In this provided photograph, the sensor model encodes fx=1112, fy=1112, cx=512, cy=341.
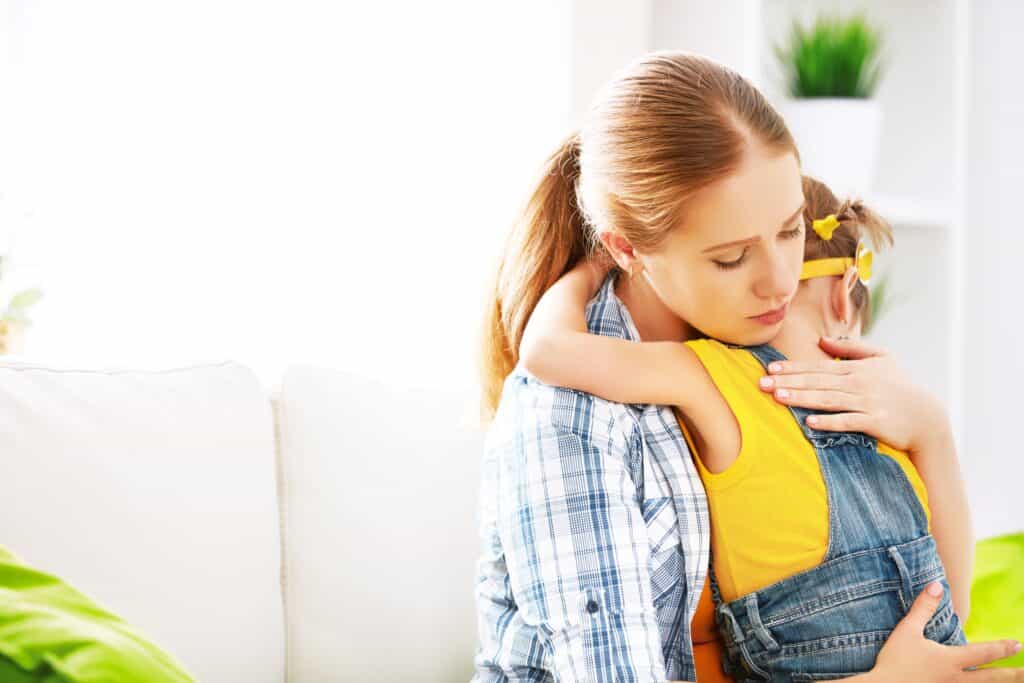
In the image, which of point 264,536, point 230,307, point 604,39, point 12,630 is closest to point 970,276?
point 604,39

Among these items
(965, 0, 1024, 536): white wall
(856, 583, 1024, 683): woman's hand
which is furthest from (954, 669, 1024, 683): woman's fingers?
(965, 0, 1024, 536): white wall

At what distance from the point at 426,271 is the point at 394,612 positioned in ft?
2.77

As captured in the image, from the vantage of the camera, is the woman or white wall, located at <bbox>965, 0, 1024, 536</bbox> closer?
the woman

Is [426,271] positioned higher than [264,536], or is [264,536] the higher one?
[426,271]

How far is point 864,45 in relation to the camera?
2328 millimetres

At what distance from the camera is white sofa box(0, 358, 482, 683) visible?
1.17 m

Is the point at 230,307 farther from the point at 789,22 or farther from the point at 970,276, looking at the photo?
the point at 970,276

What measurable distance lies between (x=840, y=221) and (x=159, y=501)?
855mm

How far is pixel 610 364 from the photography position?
1.12 meters

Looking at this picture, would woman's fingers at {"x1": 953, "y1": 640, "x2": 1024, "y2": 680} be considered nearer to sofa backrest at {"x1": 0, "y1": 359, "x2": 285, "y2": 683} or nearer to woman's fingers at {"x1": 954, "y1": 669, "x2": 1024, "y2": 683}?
woman's fingers at {"x1": 954, "y1": 669, "x2": 1024, "y2": 683}

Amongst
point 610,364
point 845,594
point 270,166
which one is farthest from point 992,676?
point 270,166

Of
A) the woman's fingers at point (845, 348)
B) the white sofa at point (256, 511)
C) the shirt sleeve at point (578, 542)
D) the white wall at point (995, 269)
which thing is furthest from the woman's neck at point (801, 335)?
the white wall at point (995, 269)

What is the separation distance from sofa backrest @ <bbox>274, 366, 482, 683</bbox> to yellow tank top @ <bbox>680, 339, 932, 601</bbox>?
1.58 feet

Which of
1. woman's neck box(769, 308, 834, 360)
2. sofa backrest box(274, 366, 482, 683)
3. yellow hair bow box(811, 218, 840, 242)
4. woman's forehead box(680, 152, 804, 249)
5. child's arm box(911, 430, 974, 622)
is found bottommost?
sofa backrest box(274, 366, 482, 683)
